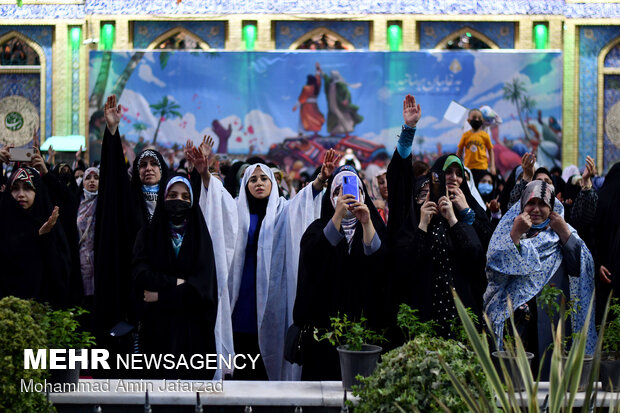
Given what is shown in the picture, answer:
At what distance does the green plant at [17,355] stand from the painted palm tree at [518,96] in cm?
1283

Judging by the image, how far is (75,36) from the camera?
653 inches

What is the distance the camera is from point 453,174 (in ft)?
14.1

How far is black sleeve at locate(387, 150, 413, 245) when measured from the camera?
418 cm

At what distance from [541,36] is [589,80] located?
1.35 metres

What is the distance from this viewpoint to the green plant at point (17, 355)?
Result: 2670 mm

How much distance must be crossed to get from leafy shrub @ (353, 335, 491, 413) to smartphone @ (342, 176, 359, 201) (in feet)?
3.93

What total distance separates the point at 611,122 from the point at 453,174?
1299 centimetres

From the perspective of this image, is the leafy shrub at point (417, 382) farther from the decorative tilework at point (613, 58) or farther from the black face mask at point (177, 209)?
the decorative tilework at point (613, 58)

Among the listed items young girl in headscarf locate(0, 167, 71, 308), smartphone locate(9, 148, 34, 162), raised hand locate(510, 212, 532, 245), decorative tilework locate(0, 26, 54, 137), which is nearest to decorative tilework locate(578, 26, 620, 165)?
decorative tilework locate(0, 26, 54, 137)

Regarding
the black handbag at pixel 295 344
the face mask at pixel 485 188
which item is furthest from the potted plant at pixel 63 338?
the face mask at pixel 485 188

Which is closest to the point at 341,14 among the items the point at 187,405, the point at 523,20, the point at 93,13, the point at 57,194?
the point at 523,20

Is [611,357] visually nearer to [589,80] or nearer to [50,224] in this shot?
[50,224]
